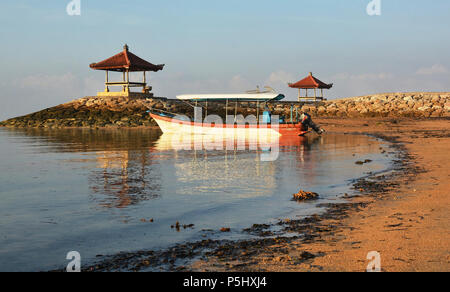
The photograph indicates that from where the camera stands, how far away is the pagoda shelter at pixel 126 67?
179 feet

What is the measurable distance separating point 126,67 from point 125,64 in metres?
0.53

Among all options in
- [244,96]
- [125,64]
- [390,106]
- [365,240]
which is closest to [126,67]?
[125,64]

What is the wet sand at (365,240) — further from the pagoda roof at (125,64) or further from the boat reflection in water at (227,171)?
the pagoda roof at (125,64)

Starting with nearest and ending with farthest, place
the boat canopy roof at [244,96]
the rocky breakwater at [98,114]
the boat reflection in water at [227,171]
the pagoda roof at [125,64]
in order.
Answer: the boat reflection in water at [227,171], the boat canopy roof at [244,96], the rocky breakwater at [98,114], the pagoda roof at [125,64]

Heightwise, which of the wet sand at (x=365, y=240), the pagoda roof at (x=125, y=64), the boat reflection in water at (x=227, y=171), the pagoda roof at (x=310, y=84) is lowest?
the wet sand at (x=365, y=240)

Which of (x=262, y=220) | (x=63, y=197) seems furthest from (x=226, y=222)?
(x=63, y=197)

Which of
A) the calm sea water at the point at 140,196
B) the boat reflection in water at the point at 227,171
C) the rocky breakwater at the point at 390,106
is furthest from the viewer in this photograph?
the rocky breakwater at the point at 390,106

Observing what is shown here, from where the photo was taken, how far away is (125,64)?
53.7 m

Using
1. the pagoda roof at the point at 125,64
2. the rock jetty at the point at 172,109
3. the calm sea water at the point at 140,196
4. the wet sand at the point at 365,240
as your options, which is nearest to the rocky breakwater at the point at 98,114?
the rock jetty at the point at 172,109

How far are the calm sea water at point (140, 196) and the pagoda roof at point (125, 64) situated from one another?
3335cm

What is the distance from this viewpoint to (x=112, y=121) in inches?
2099

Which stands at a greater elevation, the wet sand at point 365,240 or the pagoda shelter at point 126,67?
the pagoda shelter at point 126,67

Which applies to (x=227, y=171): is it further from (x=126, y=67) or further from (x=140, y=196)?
(x=126, y=67)
